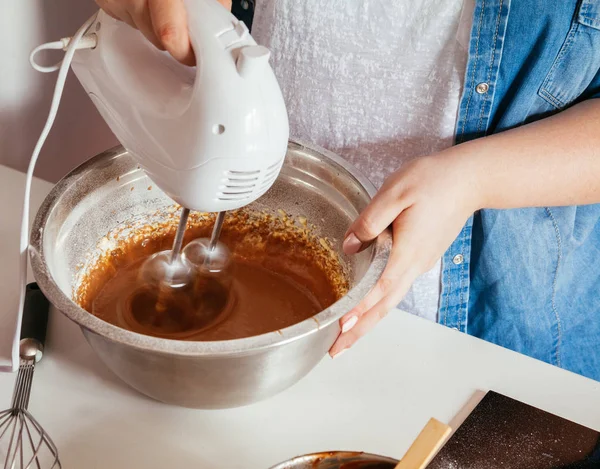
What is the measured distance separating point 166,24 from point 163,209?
33cm

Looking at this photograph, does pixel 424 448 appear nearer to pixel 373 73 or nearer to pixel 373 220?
pixel 373 220

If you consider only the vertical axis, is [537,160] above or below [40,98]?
above

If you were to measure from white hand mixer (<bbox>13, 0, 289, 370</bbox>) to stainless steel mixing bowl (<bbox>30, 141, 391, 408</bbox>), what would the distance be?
125 millimetres

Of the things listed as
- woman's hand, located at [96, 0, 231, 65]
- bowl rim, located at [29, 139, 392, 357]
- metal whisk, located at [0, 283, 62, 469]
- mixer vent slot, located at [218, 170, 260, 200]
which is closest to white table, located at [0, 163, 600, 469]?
metal whisk, located at [0, 283, 62, 469]

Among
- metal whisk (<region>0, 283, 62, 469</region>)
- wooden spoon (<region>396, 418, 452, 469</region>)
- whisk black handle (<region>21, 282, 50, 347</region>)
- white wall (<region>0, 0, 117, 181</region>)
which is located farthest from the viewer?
white wall (<region>0, 0, 117, 181</region>)

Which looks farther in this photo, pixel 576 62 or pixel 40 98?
pixel 40 98

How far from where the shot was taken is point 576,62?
0.78 m

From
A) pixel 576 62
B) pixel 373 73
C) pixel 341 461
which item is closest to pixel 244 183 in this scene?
pixel 341 461

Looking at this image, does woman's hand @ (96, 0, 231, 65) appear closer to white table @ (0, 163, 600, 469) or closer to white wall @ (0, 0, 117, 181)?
white table @ (0, 163, 600, 469)

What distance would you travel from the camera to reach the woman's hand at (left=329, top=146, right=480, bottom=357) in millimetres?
648

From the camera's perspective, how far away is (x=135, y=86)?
54cm

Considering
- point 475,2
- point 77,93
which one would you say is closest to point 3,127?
point 77,93

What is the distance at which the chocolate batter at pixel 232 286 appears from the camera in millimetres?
697

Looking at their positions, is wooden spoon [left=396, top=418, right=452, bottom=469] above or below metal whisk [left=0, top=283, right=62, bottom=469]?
above
